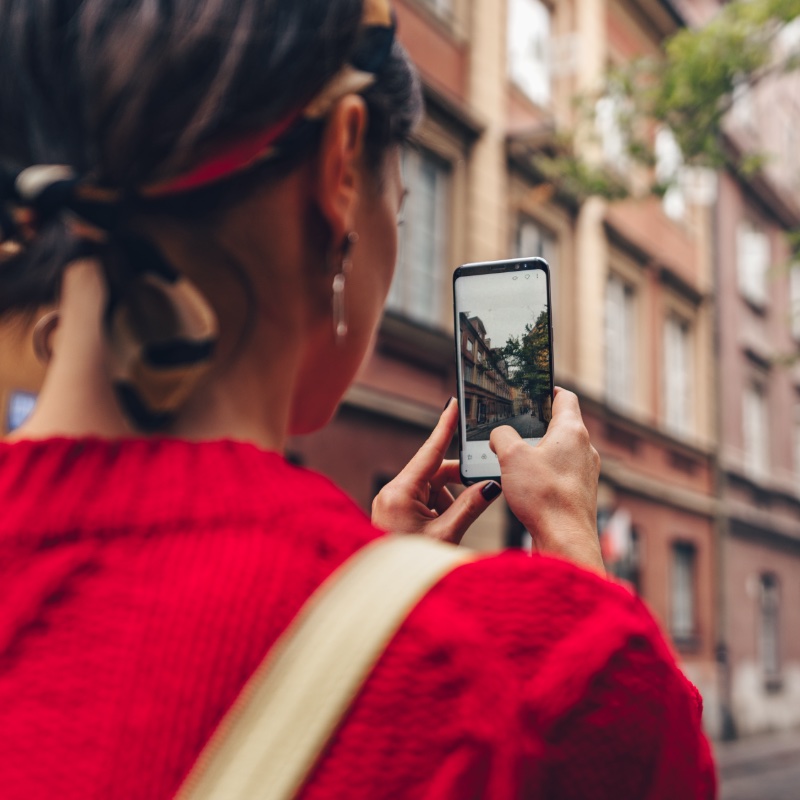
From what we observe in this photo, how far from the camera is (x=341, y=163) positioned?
955mm

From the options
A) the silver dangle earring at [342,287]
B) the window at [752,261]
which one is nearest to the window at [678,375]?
the window at [752,261]

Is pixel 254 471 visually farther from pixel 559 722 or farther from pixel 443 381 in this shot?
pixel 443 381

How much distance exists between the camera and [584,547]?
103cm

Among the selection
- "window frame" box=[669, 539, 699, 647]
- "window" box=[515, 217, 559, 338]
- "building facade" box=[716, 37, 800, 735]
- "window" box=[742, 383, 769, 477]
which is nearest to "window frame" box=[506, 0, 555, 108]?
"window" box=[515, 217, 559, 338]

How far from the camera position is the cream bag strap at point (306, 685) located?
0.78 m

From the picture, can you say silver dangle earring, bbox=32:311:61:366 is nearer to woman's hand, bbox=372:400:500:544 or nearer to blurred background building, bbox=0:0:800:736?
A: woman's hand, bbox=372:400:500:544

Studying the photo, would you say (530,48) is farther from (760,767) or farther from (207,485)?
(207,485)

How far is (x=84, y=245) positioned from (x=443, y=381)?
1017 cm

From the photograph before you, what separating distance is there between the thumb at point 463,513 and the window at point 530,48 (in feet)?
41.4

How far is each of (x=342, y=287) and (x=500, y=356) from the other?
0.26 meters

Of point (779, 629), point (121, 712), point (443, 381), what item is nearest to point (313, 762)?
point (121, 712)

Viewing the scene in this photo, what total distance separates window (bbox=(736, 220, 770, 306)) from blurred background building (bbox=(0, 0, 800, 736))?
0.06 meters

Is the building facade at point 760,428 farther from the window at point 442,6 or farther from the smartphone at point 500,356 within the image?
the smartphone at point 500,356

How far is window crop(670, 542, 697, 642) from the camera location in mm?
17719
